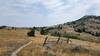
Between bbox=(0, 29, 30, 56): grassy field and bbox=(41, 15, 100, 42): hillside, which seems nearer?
bbox=(0, 29, 30, 56): grassy field

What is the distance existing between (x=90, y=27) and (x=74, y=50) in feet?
347

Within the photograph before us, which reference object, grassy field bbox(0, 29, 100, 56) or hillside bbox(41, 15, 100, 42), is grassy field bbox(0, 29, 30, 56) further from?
hillside bbox(41, 15, 100, 42)

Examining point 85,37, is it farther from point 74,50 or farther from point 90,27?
point 74,50

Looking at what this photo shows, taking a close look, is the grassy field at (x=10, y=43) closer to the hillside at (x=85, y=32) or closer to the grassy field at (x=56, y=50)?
the grassy field at (x=56, y=50)

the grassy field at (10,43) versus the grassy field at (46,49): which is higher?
the grassy field at (10,43)

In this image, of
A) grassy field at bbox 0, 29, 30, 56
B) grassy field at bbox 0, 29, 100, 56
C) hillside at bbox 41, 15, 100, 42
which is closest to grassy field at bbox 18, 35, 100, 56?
grassy field at bbox 0, 29, 100, 56

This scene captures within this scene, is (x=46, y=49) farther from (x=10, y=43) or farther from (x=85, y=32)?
(x=85, y=32)

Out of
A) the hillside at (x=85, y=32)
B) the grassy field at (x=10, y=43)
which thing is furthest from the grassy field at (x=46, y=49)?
the hillside at (x=85, y=32)

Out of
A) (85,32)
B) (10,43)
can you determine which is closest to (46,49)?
(10,43)

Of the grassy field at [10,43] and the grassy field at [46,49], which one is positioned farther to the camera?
the grassy field at [46,49]

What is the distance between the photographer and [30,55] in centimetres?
5012

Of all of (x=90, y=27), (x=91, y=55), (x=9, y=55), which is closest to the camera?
(x=9, y=55)

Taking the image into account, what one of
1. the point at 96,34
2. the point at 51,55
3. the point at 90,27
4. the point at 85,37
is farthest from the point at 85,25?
the point at 51,55

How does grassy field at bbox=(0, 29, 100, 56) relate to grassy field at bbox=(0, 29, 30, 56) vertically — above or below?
below
